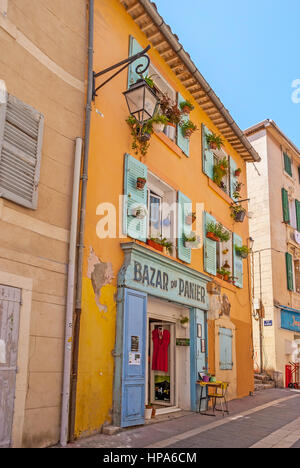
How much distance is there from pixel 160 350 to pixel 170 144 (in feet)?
14.6

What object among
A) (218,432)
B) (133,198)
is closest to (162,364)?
(218,432)

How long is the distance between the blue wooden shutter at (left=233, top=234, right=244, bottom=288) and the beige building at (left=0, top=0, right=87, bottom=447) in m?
7.19

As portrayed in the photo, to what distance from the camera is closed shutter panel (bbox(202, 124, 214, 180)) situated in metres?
11.5

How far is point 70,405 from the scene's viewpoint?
609cm

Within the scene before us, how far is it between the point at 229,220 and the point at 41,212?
7.77 m

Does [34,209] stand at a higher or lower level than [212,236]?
lower

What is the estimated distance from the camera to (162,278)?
A: 28.0ft

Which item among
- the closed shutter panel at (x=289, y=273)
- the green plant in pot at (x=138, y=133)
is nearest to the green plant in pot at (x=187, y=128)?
the green plant in pot at (x=138, y=133)

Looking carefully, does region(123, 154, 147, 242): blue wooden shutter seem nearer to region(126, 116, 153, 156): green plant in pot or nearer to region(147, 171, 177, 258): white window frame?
region(126, 116, 153, 156): green plant in pot

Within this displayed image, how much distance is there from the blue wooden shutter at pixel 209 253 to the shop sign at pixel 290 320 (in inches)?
256

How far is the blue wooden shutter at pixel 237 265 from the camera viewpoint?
12750 mm

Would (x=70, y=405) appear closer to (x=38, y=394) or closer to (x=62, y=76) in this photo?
(x=38, y=394)

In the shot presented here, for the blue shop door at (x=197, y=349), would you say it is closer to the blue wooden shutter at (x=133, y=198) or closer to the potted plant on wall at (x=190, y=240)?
the potted plant on wall at (x=190, y=240)

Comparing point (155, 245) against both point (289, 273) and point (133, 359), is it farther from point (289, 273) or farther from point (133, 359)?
point (289, 273)
